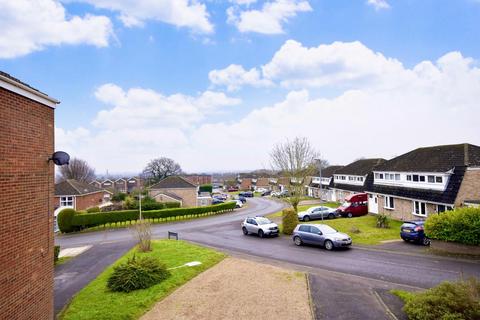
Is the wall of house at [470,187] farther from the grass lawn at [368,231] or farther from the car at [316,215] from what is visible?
the car at [316,215]

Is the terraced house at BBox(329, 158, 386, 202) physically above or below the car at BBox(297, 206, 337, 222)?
above

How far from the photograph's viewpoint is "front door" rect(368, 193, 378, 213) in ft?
110

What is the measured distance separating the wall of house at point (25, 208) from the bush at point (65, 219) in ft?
93.0

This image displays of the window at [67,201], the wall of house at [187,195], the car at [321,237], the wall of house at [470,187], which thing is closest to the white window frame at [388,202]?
the wall of house at [470,187]

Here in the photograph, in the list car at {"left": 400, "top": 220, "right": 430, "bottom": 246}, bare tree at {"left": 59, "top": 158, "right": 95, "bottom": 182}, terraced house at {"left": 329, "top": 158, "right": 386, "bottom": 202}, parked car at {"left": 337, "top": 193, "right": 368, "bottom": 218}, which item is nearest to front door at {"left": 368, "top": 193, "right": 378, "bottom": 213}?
parked car at {"left": 337, "top": 193, "right": 368, "bottom": 218}

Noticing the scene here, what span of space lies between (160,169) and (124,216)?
60.8 m

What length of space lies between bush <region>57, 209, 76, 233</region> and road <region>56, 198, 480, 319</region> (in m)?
10.8

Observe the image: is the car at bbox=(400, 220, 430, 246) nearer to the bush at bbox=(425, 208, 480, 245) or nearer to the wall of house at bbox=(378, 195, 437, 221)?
the bush at bbox=(425, 208, 480, 245)

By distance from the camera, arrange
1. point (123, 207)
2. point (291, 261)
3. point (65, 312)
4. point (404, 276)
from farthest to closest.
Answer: point (123, 207), point (291, 261), point (404, 276), point (65, 312)

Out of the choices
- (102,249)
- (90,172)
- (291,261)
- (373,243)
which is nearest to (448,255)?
(373,243)

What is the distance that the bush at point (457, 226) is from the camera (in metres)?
17.6

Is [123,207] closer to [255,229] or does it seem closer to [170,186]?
[170,186]

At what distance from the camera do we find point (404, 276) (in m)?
14.2

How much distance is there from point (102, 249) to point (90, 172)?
92.3m
